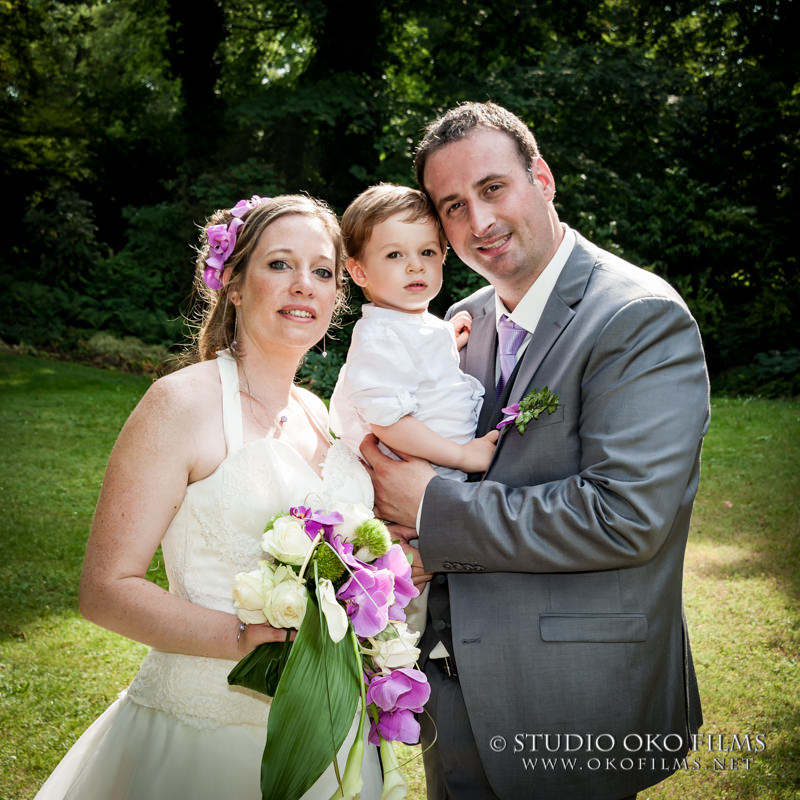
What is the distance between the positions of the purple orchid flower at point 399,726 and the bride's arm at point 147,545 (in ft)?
1.37

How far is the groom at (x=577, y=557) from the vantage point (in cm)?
242

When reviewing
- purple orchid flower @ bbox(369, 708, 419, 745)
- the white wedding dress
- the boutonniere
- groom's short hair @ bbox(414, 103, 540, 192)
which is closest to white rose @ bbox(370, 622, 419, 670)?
purple orchid flower @ bbox(369, 708, 419, 745)

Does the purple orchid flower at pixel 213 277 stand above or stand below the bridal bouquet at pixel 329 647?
above

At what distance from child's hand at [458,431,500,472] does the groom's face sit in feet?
1.90

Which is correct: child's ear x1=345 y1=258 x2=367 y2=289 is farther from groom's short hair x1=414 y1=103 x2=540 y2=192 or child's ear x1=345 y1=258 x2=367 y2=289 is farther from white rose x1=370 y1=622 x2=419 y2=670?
white rose x1=370 y1=622 x2=419 y2=670

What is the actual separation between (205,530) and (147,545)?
191 mm

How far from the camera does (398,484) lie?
109 inches

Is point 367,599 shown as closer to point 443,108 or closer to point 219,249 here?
point 219,249

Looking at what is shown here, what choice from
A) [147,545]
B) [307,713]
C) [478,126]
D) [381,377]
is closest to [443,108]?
[478,126]

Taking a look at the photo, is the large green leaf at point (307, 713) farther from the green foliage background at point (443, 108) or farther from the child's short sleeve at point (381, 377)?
the green foliage background at point (443, 108)

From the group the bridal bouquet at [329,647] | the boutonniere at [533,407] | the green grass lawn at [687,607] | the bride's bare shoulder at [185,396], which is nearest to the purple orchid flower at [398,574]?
the bridal bouquet at [329,647]

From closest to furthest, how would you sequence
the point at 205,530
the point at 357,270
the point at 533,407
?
the point at 205,530
the point at 533,407
the point at 357,270

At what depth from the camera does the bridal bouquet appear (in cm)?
193

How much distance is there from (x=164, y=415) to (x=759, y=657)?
4.27 meters
